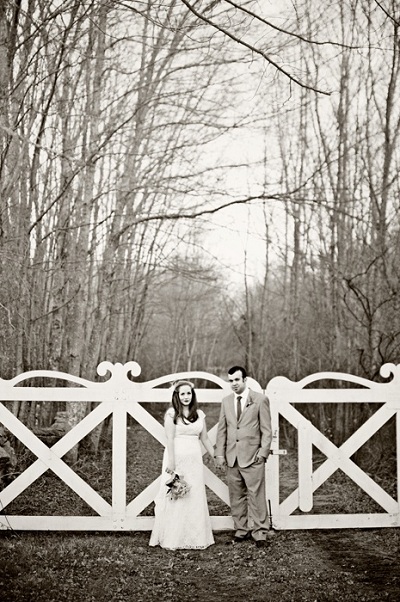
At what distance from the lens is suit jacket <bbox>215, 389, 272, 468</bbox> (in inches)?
245

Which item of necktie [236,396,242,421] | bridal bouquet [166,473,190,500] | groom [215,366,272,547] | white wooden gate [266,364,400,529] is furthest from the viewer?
white wooden gate [266,364,400,529]

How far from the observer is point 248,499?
248 inches

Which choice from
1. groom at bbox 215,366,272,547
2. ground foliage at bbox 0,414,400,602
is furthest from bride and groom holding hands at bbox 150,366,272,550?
ground foliage at bbox 0,414,400,602

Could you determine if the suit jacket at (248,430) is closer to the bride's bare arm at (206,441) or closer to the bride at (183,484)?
the bride's bare arm at (206,441)

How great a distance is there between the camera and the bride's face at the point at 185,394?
6.21 m

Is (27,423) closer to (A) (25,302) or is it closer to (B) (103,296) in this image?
A: (A) (25,302)

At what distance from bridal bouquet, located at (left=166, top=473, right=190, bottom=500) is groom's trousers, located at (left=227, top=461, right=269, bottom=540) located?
0.53m

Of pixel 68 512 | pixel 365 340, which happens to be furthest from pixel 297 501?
pixel 365 340

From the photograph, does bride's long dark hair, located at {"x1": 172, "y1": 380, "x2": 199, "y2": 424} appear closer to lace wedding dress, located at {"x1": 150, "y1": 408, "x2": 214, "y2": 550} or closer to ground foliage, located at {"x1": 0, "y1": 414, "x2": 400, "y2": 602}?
lace wedding dress, located at {"x1": 150, "y1": 408, "x2": 214, "y2": 550}

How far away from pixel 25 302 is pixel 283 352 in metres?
8.61

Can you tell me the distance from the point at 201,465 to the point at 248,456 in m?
0.44

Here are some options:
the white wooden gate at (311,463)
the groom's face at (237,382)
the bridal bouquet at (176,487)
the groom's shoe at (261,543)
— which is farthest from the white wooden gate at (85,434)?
the white wooden gate at (311,463)

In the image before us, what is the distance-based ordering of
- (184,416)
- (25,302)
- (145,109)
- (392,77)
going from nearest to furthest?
1. (184,416)
2. (25,302)
3. (392,77)
4. (145,109)

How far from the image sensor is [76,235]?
11.7 meters
